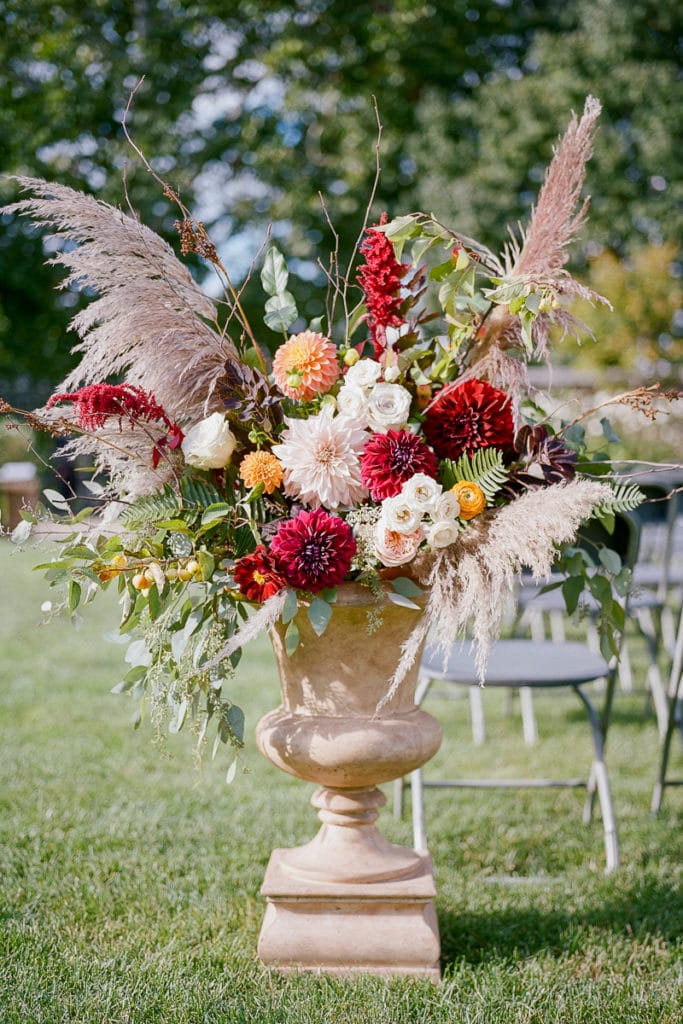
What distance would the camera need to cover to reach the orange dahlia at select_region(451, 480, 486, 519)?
1955mm

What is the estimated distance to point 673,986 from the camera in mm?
2207

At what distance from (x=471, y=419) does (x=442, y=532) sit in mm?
263

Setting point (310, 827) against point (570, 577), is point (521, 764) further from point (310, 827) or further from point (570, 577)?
point (570, 577)

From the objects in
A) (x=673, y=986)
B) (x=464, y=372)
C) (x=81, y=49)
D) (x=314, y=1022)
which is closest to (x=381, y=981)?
(x=314, y=1022)

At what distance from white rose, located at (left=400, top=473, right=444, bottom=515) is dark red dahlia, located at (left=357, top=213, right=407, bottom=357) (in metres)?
0.41

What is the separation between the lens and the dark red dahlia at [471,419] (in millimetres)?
2008

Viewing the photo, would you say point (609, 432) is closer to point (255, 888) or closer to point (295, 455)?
point (295, 455)

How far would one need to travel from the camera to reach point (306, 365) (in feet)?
6.79

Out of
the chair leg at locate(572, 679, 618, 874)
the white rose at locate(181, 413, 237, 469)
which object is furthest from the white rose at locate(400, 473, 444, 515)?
the chair leg at locate(572, 679, 618, 874)

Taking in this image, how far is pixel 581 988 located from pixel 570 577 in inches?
36.9

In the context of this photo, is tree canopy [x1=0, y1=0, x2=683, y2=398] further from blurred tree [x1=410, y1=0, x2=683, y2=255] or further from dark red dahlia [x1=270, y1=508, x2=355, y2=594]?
dark red dahlia [x1=270, y1=508, x2=355, y2=594]

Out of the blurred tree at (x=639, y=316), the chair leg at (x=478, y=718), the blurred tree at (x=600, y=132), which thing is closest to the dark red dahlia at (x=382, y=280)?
the chair leg at (x=478, y=718)

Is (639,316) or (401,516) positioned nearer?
(401,516)

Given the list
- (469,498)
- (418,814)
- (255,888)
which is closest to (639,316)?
(418,814)
